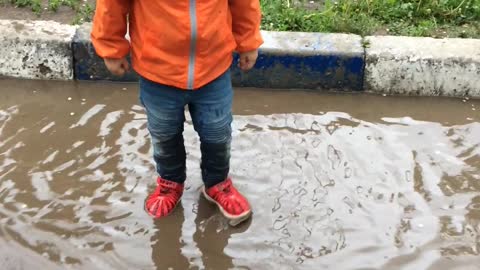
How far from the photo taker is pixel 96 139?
3.38 m

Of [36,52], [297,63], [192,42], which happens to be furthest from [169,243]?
[36,52]

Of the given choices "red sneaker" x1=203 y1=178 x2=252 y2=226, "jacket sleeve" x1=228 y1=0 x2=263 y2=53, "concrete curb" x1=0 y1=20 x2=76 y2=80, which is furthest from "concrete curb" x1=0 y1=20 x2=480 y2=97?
"jacket sleeve" x1=228 y1=0 x2=263 y2=53

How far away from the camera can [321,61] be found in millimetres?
3836

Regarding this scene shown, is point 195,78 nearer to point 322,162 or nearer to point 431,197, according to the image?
point 322,162

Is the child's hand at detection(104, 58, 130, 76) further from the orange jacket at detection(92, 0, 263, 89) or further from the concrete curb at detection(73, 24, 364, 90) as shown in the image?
the concrete curb at detection(73, 24, 364, 90)

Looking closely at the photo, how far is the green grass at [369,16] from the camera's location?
13.6 feet

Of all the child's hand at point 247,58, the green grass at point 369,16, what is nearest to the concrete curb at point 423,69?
the green grass at point 369,16

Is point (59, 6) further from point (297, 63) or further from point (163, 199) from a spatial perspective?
point (163, 199)

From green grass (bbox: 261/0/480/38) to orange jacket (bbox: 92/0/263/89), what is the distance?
1689 millimetres


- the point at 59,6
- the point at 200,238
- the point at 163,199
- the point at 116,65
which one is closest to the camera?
the point at 116,65

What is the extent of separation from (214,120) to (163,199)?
49cm

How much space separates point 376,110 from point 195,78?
5.11 ft

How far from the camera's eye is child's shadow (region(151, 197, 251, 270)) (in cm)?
263

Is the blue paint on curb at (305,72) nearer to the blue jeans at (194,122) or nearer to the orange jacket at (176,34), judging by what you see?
the blue jeans at (194,122)
